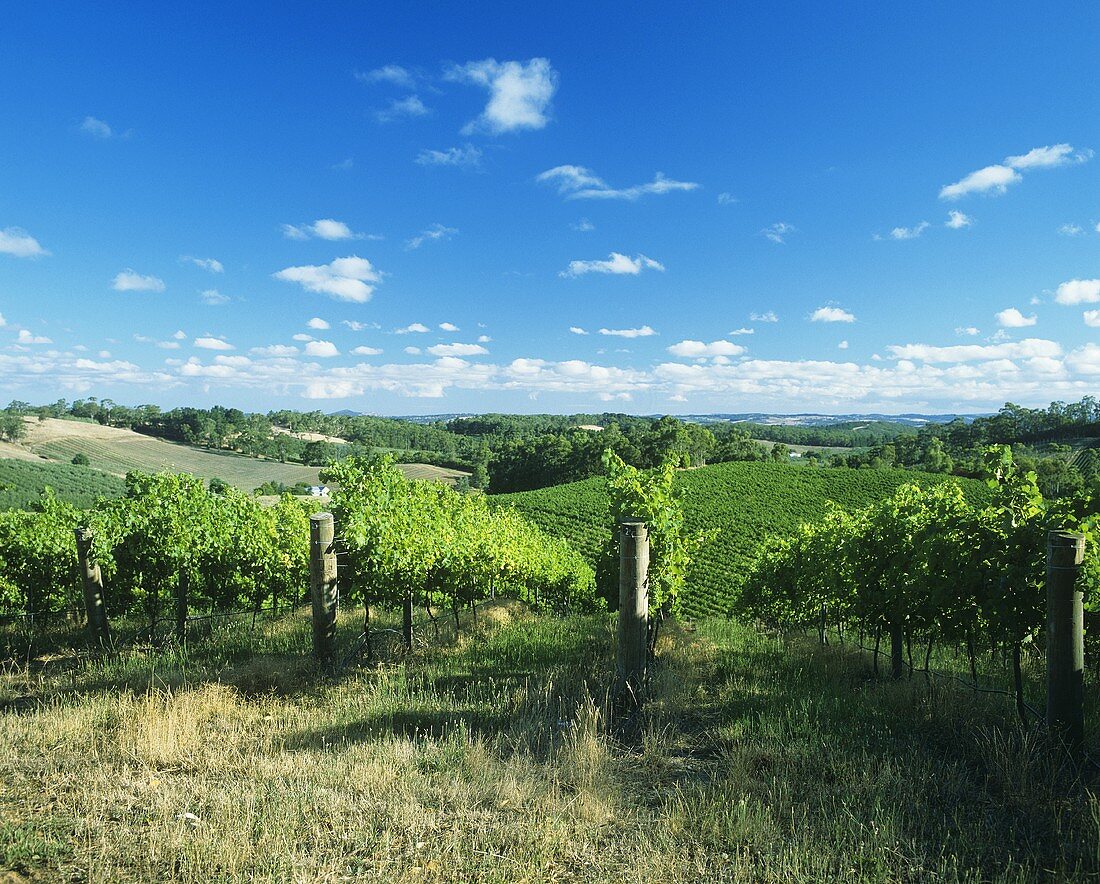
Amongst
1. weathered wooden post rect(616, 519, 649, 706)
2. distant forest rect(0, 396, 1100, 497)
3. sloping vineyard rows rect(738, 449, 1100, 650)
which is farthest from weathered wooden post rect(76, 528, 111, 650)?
distant forest rect(0, 396, 1100, 497)

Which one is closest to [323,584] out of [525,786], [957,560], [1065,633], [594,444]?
[525,786]

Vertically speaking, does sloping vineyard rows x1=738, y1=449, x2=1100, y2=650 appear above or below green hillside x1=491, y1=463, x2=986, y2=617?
above

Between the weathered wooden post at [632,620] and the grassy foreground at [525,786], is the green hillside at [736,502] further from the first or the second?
the grassy foreground at [525,786]

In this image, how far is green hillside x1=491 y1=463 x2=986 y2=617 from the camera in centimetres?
4169

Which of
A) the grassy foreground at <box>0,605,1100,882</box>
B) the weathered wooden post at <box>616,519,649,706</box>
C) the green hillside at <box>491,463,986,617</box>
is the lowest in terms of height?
the green hillside at <box>491,463,986,617</box>

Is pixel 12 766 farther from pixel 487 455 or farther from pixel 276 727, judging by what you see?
pixel 487 455

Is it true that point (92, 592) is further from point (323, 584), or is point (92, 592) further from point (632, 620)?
point (632, 620)

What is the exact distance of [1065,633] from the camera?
12.8 feet

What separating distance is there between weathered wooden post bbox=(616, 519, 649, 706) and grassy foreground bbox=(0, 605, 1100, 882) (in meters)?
0.32

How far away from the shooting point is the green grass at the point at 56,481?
52.8m

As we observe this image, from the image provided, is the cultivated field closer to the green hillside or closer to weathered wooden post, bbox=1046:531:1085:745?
the green hillside

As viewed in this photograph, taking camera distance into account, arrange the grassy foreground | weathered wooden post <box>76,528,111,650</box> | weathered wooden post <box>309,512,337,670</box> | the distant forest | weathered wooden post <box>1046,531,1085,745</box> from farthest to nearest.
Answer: the distant forest < weathered wooden post <box>76,528,111,650</box> < weathered wooden post <box>309,512,337,670</box> < weathered wooden post <box>1046,531,1085,745</box> < the grassy foreground

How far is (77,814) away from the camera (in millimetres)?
3527

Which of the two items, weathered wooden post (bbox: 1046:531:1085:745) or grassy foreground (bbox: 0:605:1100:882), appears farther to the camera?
weathered wooden post (bbox: 1046:531:1085:745)
